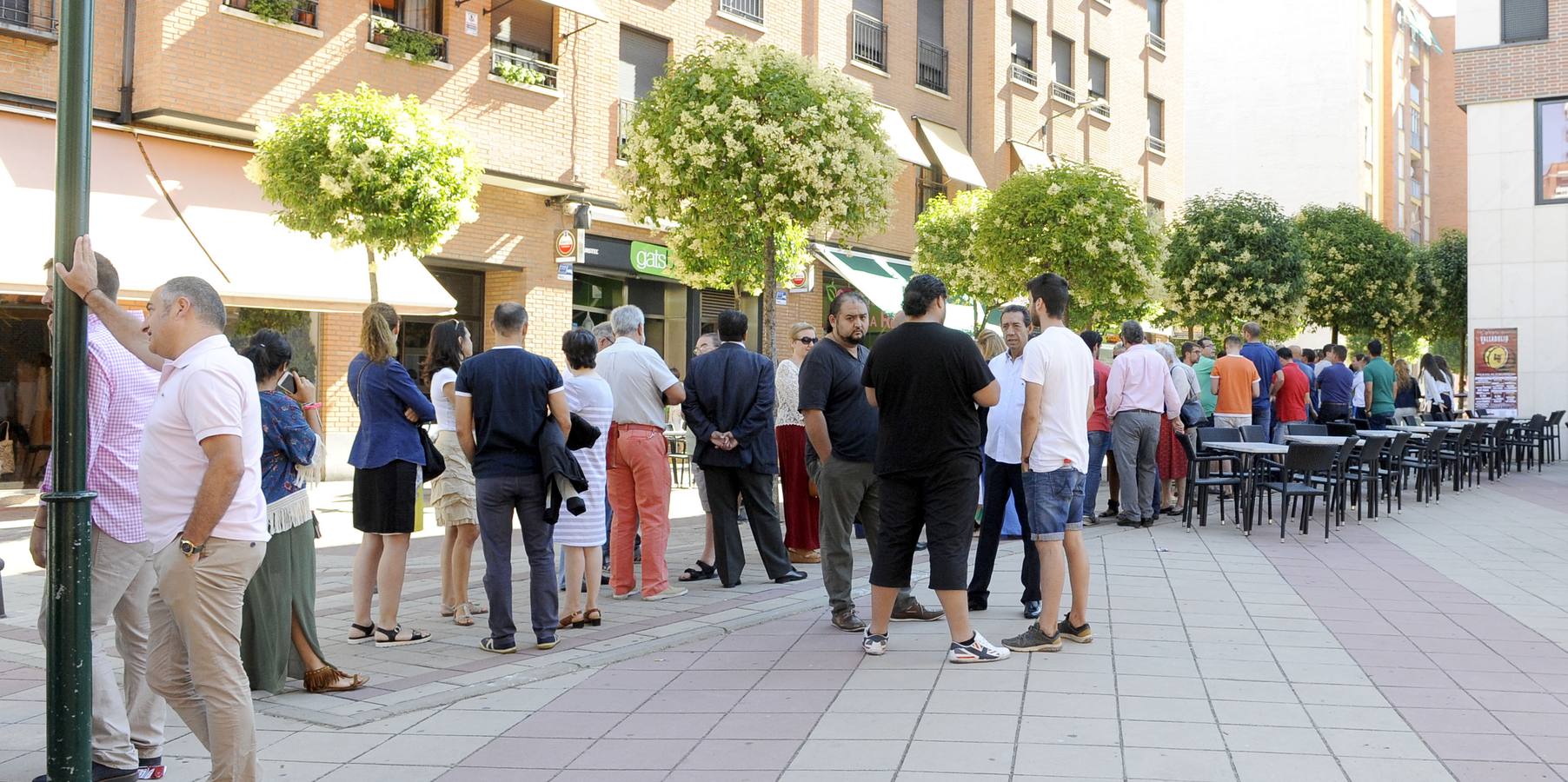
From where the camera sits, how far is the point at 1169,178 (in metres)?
37.6

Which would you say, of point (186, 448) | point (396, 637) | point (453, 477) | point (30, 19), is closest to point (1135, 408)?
point (453, 477)

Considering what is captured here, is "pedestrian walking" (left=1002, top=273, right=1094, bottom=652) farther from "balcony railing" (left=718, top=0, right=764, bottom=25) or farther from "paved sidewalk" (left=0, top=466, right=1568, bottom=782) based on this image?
"balcony railing" (left=718, top=0, right=764, bottom=25)

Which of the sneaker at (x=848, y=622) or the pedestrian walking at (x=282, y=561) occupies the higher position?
the pedestrian walking at (x=282, y=561)

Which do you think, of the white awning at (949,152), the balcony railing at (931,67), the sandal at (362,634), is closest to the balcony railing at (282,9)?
the sandal at (362,634)

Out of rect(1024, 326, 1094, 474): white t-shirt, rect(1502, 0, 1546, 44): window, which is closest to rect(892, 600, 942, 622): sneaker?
rect(1024, 326, 1094, 474): white t-shirt

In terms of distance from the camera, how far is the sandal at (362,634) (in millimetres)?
7031

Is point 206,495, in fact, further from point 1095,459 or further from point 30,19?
point 30,19

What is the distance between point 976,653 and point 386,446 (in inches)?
130

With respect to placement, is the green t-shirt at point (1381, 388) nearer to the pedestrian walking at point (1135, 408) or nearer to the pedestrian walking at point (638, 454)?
the pedestrian walking at point (1135, 408)

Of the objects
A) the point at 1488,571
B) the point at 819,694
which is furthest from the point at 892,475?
the point at 1488,571

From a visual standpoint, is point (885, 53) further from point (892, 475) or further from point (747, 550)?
point (892, 475)

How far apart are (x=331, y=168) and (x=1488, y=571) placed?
11401mm

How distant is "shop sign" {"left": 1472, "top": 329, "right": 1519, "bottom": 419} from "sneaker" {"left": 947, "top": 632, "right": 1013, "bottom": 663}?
23.0 metres

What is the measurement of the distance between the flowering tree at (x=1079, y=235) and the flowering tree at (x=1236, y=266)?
8.25 m
